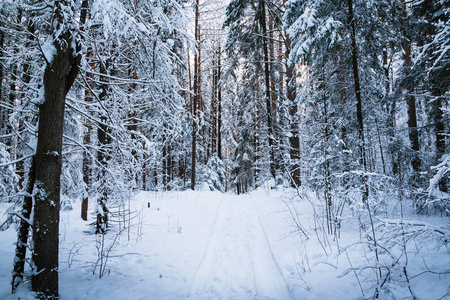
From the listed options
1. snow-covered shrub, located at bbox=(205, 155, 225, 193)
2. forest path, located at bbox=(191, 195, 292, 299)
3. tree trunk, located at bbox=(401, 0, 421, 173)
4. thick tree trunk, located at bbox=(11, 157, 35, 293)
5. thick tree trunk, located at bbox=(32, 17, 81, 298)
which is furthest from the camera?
snow-covered shrub, located at bbox=(205, 155, 225, 193)

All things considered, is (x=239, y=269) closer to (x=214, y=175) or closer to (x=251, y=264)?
(x=251, y=264)

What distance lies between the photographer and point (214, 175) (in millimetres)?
17266

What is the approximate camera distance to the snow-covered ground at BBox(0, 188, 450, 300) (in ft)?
8.75

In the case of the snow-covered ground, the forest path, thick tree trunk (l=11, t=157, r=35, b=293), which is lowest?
the forest path

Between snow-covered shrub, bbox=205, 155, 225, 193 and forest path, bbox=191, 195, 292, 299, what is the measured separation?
419 inches

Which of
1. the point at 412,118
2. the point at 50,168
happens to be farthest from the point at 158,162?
the point at 412,118

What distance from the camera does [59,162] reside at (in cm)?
285

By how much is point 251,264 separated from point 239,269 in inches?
12.8

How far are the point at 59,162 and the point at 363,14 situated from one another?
26.6 ft

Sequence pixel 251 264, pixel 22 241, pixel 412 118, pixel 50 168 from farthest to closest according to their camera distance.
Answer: pixel 412 118 → pixel 251 264 → pixel 22 241 → pixel 50 168

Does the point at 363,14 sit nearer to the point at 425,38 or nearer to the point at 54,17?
the point at 425,38

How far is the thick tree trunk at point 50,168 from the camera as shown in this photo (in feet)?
8.62

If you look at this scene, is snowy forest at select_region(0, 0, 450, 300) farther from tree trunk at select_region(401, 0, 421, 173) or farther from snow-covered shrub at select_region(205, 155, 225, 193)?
snow-covered shrub at select_region(205, 155, 225, 193)

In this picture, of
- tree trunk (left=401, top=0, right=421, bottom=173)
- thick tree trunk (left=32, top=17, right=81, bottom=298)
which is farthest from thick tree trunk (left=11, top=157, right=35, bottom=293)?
tree trunk (left=401, top=0, right=421, bottom=173)
